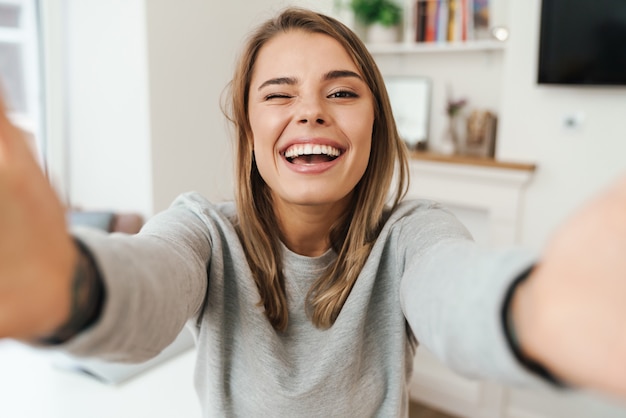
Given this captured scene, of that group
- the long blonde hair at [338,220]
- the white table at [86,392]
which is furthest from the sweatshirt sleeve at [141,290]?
the white table at [86,392]

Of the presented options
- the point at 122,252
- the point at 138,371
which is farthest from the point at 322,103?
the point at 138,371

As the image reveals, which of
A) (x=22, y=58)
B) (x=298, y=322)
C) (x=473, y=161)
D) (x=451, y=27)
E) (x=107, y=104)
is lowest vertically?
(x=298, y=322)

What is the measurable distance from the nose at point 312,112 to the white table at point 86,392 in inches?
29.6

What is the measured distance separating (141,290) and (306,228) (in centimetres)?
55

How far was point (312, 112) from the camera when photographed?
3.19 ft

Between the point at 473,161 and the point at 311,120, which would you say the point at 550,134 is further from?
the point at 311,120

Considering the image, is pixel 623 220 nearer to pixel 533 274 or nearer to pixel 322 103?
pixel 533 274

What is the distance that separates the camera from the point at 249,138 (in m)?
1.11

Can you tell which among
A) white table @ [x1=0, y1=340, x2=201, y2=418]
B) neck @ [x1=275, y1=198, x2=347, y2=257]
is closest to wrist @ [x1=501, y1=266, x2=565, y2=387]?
neck @ [x1=275, y1=198, x2=347, y2=257]

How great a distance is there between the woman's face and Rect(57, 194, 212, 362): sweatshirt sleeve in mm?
253

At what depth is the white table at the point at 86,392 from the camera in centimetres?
122

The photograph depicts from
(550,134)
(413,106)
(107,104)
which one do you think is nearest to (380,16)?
(413,106)

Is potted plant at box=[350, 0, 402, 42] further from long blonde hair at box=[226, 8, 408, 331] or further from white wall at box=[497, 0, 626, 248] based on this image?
long blonde hair at box=[226, 8, 408, 331]

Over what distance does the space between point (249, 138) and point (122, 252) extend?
1.92ft
